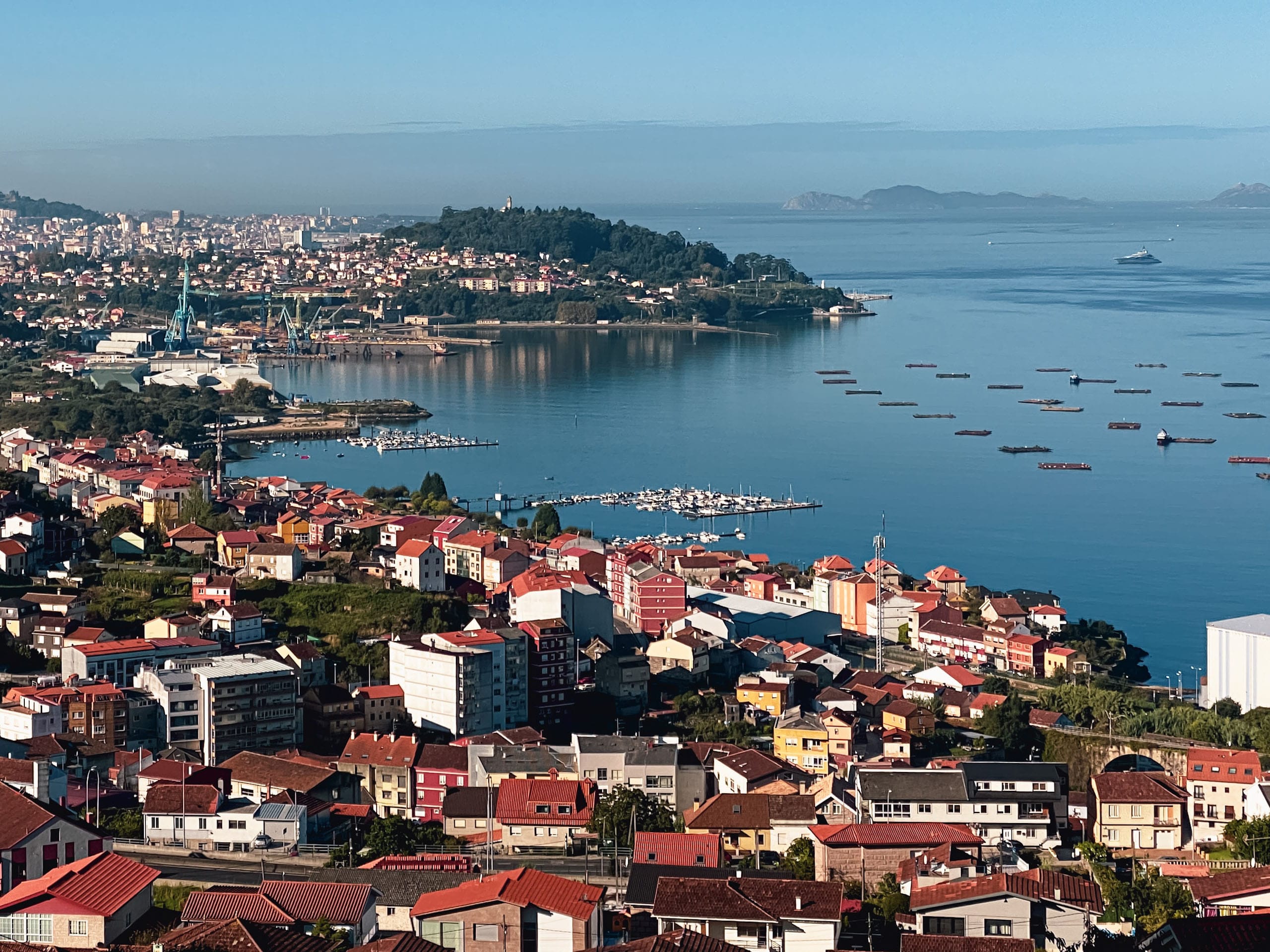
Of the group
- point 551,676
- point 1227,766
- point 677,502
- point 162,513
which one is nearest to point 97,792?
point 551,676

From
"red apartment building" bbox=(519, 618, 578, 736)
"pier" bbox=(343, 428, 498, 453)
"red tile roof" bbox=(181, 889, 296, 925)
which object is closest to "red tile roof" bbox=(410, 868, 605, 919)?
"red tile roof" bbox=(181, 889, 296, 925)

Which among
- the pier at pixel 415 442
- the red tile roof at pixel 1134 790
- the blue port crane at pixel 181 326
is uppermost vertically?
the red tile roof at pixel 1134 790

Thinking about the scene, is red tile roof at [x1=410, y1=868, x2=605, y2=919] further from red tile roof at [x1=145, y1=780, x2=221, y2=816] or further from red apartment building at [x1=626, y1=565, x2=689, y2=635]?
red apartment building at [x1=626, y1=565, x2=689, y2=635]

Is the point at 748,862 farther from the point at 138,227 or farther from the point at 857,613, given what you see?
the point at 138,227

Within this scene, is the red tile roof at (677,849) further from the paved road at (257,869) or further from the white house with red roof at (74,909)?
the white house with red roof at (74,909)

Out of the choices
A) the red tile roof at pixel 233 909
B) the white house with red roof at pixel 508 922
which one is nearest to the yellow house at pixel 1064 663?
the white house with red roof at pixel 508 922

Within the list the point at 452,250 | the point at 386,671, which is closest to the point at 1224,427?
the point at 386,671
